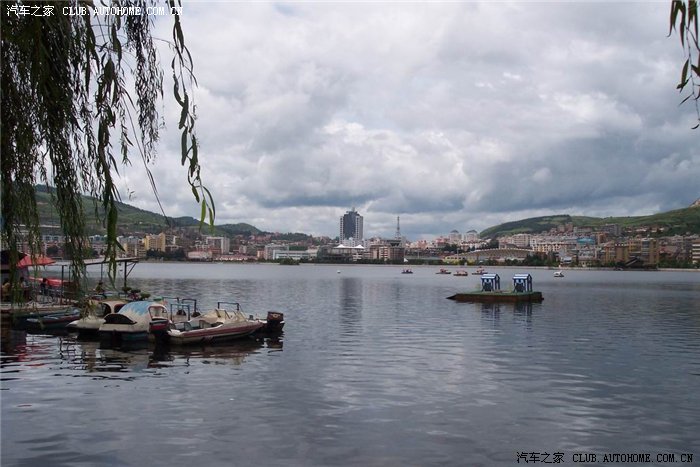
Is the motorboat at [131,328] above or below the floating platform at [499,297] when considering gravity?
above

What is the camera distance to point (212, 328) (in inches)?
1489

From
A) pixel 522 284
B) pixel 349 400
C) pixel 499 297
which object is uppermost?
pixel 522 284

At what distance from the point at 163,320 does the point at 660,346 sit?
33322 mm

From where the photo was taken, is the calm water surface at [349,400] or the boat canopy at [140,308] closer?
the calm water surface at [349,400]

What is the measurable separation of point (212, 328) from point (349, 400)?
16736 millimetres

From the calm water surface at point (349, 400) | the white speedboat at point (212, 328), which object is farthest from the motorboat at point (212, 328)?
the calm water surface at point (349, 400)

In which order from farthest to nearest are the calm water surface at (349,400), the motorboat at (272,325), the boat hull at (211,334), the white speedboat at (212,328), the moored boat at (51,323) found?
the motorboat at (272,325), the moored boat at (51,323), the white speedboat at (212,328), the boat hull at (211,334), the calm water surface at (349,400)

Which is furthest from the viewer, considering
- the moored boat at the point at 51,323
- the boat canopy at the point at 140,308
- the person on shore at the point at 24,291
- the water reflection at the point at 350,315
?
the water reflection at the point at 350,315

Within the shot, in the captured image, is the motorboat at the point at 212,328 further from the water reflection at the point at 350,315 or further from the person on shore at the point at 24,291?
the water reflection at the point at 350,315

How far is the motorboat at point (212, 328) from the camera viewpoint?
36.3m

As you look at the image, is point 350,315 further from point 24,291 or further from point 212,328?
point 24,291

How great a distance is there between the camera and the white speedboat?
→ 3633 cm

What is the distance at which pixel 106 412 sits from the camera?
839 inches

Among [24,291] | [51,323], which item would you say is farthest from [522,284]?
[24,291]
